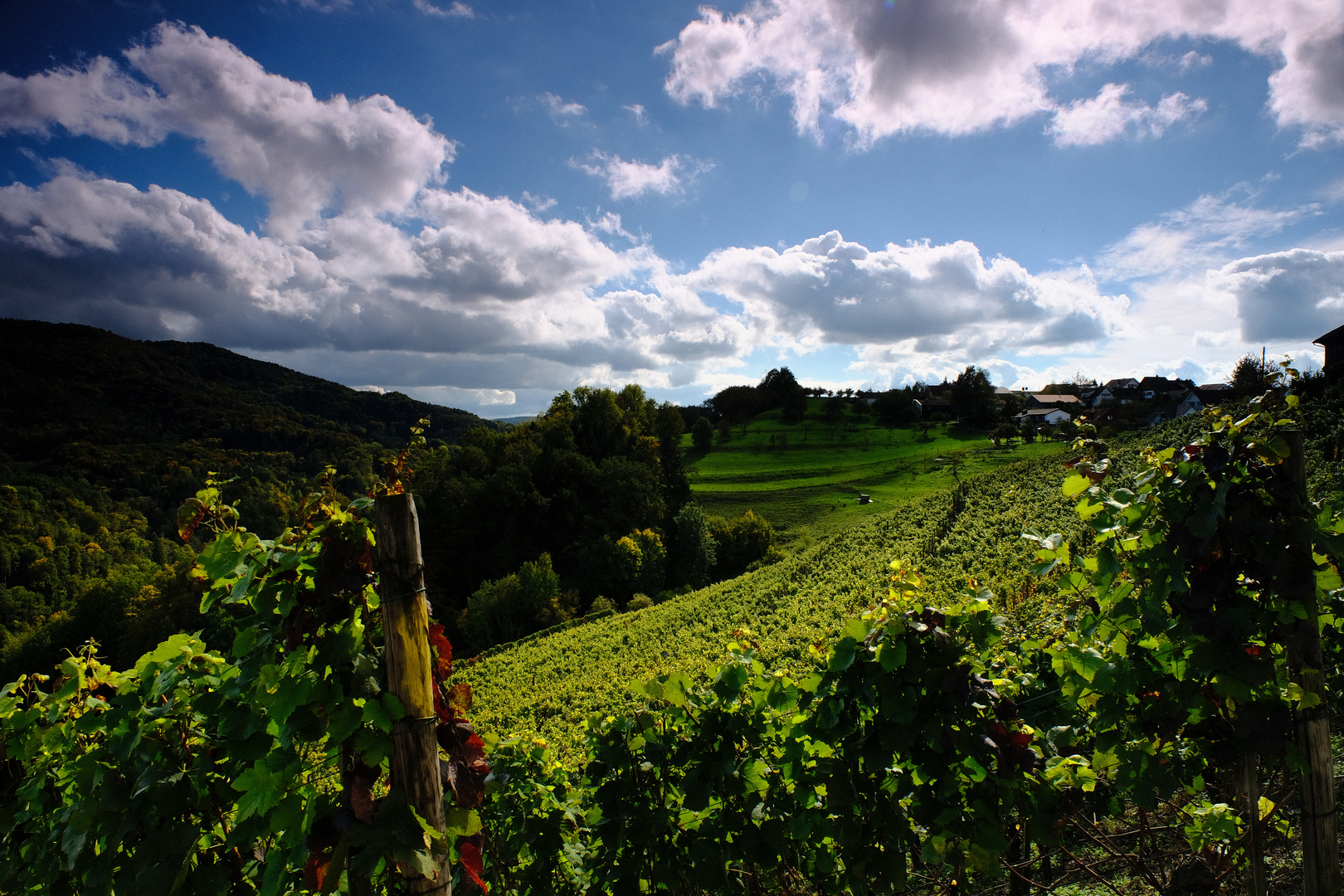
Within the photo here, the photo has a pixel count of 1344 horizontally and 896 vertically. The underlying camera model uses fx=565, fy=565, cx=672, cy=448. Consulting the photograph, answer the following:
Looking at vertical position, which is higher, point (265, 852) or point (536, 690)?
point (265, 852)

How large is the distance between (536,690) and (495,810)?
1460cm

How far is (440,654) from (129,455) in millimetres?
111035

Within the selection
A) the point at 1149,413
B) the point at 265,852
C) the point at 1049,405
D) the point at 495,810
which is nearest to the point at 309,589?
the point at 265,852

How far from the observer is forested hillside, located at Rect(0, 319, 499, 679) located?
35.9 meters

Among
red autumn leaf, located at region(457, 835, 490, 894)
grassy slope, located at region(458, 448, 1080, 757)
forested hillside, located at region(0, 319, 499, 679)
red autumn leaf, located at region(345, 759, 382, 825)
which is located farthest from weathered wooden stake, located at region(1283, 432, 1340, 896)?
grassy slope, located at region(458, 448, 1080, 757)

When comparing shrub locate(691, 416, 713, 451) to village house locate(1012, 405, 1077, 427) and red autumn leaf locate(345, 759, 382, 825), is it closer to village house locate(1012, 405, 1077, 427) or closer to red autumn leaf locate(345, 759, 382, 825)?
village house locate(1012, 405, 1077, 427)

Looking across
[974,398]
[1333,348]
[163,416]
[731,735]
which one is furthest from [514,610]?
[163,416]

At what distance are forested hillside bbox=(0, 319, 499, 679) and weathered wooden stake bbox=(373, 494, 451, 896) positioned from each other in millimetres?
169

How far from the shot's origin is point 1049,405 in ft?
249

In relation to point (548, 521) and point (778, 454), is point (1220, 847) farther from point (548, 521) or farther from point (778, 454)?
point (778, 454)

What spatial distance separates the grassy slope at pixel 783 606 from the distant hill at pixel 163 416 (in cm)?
3369

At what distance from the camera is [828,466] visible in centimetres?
5088

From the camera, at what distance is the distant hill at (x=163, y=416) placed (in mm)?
68688

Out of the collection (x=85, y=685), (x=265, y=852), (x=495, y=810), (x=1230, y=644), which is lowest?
(x=495, y=810)
